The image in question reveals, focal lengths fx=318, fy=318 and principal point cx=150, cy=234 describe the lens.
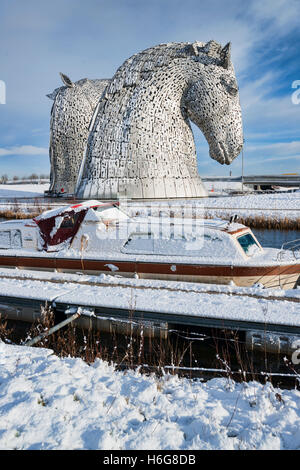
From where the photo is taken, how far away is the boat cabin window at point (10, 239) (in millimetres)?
9453

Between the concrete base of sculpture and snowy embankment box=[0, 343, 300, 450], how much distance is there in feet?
63.3

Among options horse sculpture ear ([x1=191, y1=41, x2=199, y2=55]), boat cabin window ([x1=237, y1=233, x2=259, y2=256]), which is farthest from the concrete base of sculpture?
boat cabin window ([x1=237, y1=233, x2=259, y2=256])

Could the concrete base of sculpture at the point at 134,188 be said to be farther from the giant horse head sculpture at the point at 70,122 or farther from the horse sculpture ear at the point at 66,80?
the horse sculpture ear at the point at 66,80

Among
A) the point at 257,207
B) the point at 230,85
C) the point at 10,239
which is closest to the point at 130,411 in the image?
the point at 10,239

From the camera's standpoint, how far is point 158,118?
22156mm

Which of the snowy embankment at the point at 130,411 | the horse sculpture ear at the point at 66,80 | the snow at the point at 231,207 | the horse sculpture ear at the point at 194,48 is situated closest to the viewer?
the snowy embankment at the point at 130,411

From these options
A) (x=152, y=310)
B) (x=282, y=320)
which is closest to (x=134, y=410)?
(x=152, y=310)

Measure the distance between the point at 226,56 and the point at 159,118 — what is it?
6.14 metres

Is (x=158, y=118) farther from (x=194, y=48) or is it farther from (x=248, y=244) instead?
(x=248, y=244)

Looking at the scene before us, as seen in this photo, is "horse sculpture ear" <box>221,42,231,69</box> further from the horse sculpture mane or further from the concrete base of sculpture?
the concrete base of sculpture

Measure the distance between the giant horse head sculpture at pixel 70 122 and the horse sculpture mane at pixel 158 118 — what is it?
440 inches

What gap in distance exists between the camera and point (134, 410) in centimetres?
321

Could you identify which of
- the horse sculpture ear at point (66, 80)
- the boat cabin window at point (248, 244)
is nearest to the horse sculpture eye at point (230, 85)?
the boat cabin window at point (248, 244)

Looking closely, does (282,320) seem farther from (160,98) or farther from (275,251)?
(160,98)
